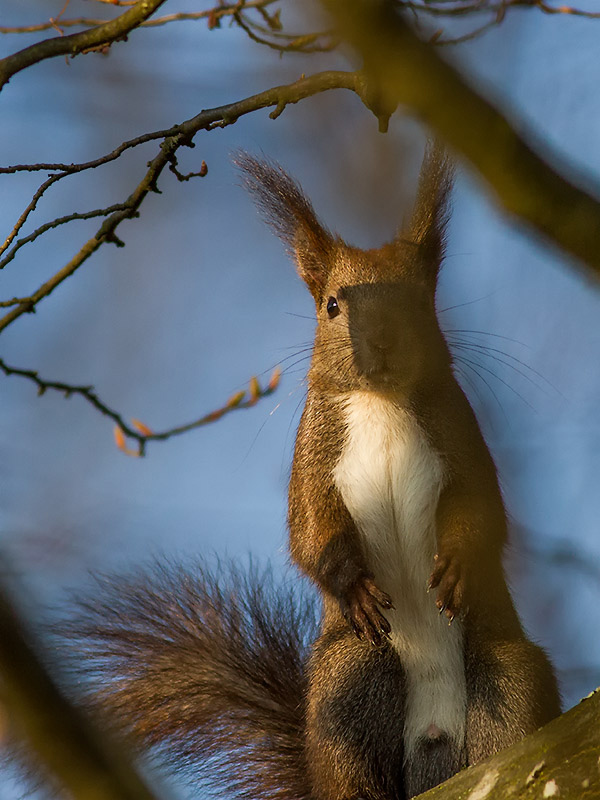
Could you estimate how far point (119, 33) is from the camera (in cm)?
206

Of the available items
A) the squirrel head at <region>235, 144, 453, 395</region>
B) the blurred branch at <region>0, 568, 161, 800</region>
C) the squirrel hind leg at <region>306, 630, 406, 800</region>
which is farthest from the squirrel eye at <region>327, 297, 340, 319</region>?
the blurred branch at <region>0, 568, 161, 800</region>

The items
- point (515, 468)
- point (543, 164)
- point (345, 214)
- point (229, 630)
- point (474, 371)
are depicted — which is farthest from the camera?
point (229, 630)

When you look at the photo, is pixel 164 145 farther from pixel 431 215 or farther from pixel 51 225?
pixel 431 215

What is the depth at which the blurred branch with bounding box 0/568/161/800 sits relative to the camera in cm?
186

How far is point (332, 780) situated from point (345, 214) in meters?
1.60

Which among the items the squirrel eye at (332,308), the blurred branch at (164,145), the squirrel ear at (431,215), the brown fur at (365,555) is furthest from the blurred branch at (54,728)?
the squirrel ear at (431,215)

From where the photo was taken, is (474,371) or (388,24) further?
(474,371)

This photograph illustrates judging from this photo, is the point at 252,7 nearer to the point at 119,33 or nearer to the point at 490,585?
the point at 119,33

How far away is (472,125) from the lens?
139 centimetres

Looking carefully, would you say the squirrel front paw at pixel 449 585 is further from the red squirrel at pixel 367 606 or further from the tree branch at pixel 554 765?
the tree branch at pixel 554 765

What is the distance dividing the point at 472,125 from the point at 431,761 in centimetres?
198

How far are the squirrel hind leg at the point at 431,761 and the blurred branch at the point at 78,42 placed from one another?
198cm

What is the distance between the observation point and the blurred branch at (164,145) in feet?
6.76

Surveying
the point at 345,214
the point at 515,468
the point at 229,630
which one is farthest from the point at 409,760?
the point at 345,214
